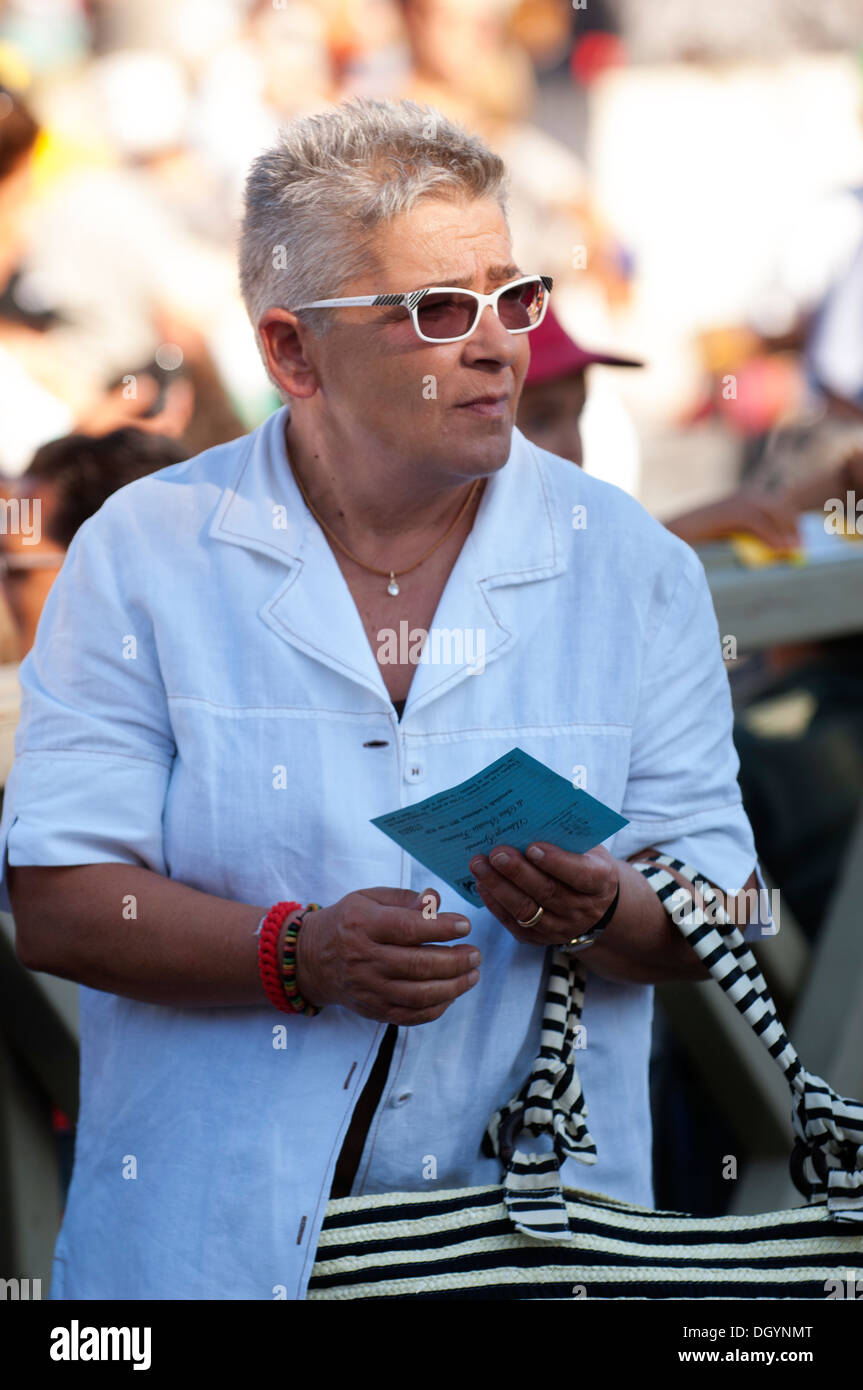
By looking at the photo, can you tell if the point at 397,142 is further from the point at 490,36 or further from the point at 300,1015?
the point at 490,36

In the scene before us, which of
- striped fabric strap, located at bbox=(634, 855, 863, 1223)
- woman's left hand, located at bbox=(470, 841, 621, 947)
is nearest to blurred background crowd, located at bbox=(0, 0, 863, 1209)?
woman's left hand, located at bbox=(470, 841, 621, 947)

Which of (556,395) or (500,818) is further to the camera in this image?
(556,395)

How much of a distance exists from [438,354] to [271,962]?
64 cm

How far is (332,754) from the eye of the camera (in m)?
1.53

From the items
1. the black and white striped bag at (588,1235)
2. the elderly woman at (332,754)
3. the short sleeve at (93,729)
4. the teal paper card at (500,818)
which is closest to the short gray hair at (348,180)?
the elderly woman at (332,754)

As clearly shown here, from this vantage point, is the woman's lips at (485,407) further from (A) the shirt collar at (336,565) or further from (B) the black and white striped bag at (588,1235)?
(B) the black and white striped bag at (588,1235)

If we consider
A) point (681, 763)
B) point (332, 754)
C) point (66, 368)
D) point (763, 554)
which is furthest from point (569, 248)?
point (332, 754)

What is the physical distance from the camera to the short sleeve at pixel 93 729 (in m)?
1.50

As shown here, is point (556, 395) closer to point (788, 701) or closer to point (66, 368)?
point (788, 701)

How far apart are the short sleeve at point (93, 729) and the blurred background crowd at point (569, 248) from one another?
180 millimetres

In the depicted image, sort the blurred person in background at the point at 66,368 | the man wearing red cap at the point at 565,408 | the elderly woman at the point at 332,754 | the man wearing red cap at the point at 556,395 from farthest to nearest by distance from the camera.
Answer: the blurred person in background at the point at 66,368, the man wearing red cap at the point at 556,395, the man wearing red cap at the point at 565,408, the elderly woman at the point at 332,754

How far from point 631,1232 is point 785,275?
21.9 ft

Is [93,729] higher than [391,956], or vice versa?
[93,729]
